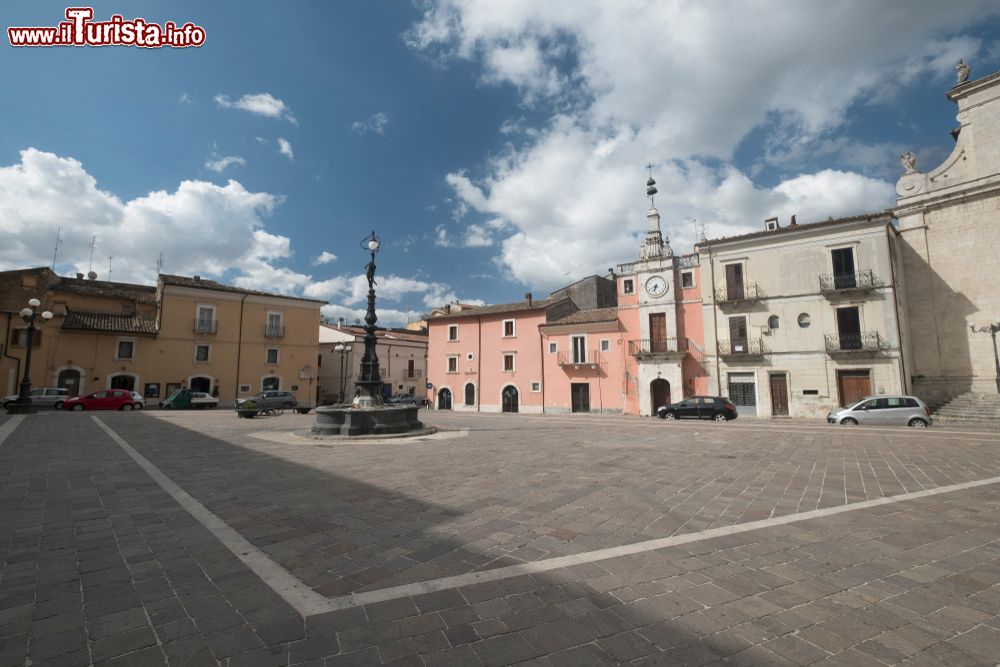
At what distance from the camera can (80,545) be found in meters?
3.92

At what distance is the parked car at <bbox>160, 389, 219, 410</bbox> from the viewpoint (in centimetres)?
2772

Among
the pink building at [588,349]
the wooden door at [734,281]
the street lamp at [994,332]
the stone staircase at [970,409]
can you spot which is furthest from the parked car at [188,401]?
the street lamp at [994,332]

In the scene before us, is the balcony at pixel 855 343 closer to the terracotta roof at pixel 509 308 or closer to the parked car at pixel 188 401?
the terracotta roof at pixel 509 308

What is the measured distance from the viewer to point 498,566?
11.5 ft

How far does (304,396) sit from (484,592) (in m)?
36.1

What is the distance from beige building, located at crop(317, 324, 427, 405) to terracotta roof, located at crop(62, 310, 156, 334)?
14.2 m

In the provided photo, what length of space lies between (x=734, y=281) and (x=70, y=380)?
41.1 m

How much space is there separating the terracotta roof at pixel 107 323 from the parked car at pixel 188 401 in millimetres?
5080

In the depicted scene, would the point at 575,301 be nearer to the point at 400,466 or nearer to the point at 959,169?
the point at 959,169

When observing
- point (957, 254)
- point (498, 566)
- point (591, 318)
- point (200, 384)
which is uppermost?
point (957, 254)

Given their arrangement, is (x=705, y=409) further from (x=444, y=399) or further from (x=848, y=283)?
(x=444, y=399)

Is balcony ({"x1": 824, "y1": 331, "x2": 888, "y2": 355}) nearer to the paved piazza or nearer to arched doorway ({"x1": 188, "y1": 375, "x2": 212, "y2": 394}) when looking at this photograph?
the paved piazza

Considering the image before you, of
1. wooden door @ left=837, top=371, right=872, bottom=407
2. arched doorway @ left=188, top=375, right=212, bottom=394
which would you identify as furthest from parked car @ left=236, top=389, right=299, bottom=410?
wooden door @ left=837, top=371, right=872, bottom=407

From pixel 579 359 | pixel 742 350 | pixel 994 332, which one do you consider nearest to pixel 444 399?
pixel 579 359
